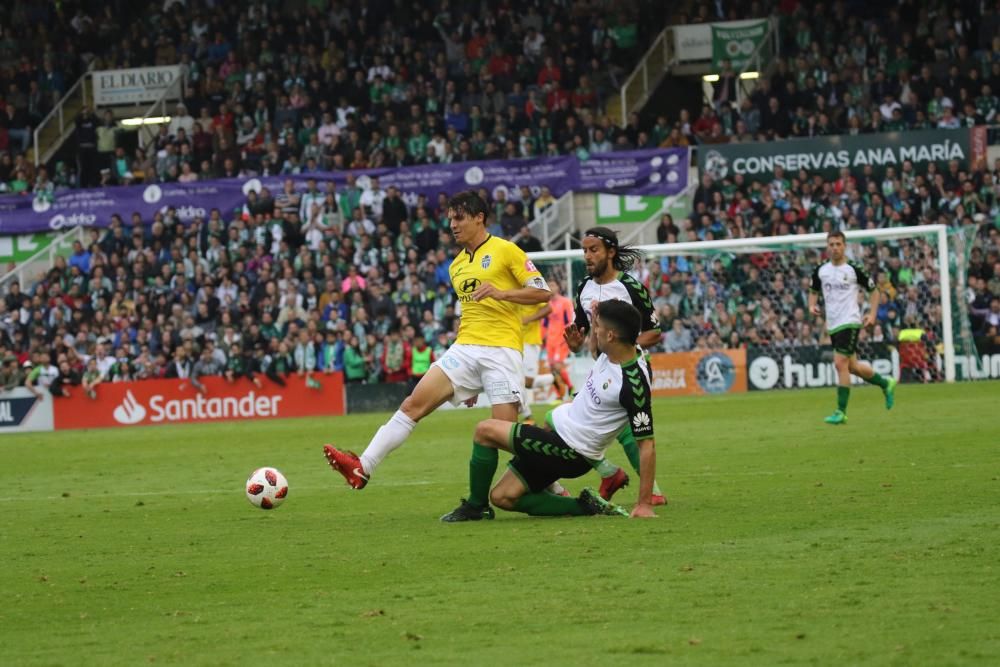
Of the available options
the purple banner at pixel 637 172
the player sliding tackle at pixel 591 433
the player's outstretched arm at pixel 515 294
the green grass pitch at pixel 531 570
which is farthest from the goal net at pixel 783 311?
the player sliding tackle at pixel 591 433

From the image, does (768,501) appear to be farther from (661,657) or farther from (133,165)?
(133,165)

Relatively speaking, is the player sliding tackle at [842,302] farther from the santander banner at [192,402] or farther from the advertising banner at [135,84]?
the advertising banner at [135,84]

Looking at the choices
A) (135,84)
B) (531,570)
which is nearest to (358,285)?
(135,84)

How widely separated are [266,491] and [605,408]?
281 cm

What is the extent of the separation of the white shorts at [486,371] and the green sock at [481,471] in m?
0.78

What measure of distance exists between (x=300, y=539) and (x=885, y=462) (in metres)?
5.69

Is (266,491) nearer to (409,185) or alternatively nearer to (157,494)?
(157,494)

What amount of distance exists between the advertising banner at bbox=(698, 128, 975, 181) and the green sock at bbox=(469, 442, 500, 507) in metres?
22.5

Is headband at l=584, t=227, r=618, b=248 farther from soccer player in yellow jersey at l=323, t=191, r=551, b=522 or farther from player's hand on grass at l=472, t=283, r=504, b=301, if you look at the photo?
player's hand on grass at l=472, t=283, r=504, b=301

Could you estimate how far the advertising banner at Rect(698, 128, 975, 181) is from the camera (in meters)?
30.8

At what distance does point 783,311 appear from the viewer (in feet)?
93.5

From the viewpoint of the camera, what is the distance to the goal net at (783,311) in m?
27.5

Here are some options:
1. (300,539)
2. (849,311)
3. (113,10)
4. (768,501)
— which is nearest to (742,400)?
(849,311)

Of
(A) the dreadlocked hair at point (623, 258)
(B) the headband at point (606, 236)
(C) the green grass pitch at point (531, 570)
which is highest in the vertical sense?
(B) the headband at point (606, 236)
